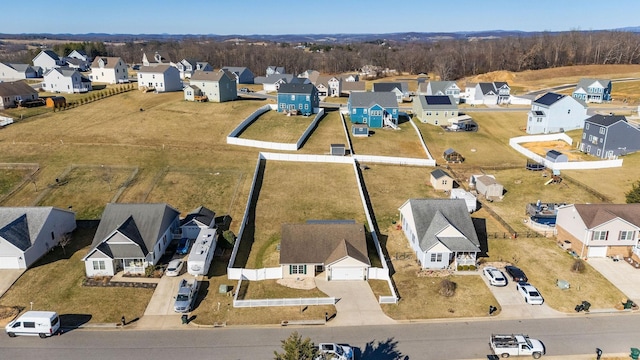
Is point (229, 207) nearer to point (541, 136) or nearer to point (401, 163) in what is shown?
point (401, 163)

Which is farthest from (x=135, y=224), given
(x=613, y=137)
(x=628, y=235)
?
(x=613, y=137)

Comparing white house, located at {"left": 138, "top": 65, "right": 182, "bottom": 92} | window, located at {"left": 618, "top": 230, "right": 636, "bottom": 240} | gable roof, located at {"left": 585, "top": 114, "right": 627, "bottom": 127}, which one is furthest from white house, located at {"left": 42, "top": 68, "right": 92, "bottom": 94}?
window, located at {"left": 618, "top": 230, "right": 636, "bottom": 240}

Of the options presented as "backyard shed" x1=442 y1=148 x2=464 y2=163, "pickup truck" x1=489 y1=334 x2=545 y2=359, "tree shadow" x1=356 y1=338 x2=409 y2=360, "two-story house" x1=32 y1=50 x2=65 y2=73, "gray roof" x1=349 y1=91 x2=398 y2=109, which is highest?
"two-story house" x1=32 y1=50 x2=65 y2=73

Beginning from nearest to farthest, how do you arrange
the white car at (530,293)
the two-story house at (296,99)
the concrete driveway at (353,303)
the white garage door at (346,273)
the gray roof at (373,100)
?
the concrete driveway at (353,303)
the white car at (530,293)
the white garage door at (346,273)
the gray roof at (373,100)
the two-story house at (296,99)

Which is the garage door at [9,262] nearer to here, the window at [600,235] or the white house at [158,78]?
the window at [600,235]

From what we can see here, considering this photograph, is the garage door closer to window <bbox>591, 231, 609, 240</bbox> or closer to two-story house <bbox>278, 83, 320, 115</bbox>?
window <bbox>591, 231, 609, 240</bbox>

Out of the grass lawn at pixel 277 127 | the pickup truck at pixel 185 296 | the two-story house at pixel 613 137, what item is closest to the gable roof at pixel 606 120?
the two-story house at pixel 613 137

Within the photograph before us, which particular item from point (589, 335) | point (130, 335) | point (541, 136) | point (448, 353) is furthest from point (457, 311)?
point (541, 136)
